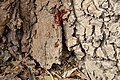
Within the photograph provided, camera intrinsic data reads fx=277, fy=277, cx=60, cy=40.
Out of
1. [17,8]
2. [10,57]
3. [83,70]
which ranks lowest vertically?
[83,70]

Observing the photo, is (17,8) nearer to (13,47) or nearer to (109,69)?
(13,47)

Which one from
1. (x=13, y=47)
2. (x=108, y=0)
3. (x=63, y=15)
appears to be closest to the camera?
(x=108, y=0)

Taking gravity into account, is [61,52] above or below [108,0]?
below

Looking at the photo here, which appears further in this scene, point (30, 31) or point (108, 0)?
point (30, 31)

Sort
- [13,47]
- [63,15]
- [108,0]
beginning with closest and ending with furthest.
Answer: [108,0] → [63,15] → [13,47]

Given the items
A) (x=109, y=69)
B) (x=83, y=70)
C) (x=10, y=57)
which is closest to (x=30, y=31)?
(x=10, y=57)

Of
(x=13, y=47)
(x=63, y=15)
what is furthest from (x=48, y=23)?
(x=13, y=47)
